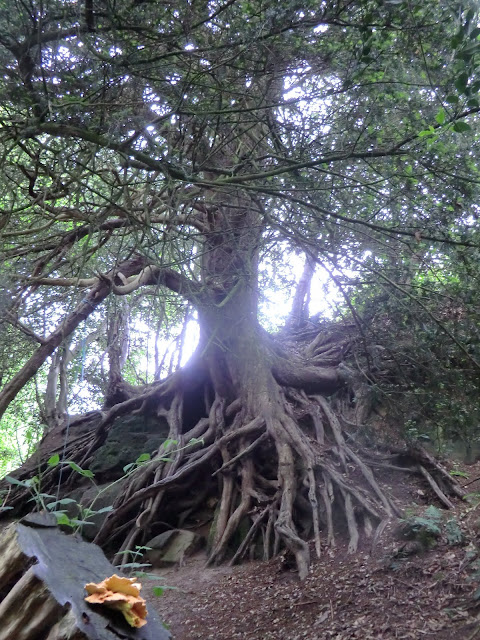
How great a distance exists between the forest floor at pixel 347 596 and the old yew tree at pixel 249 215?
0.31m

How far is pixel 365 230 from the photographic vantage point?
6082 millimetres

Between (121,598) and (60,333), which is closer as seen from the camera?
(121,598)

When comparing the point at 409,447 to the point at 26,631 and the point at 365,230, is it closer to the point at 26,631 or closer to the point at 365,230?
the point at 365,230

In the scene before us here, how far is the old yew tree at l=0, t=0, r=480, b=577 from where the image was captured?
4.28m

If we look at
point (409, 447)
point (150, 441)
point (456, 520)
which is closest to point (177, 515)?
point (150, 441)

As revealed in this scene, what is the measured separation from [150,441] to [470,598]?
509 cm

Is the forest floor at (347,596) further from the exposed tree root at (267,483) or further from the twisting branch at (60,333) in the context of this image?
the twisting branch at (60,333)

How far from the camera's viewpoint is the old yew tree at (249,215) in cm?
428

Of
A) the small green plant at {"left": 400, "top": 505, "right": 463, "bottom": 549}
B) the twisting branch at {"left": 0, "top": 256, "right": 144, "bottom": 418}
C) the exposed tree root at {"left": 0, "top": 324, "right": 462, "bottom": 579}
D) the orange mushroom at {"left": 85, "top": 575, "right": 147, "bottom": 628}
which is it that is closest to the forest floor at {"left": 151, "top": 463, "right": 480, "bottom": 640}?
the small green plant at {"left": 400, "top": 505, "right": 463, "bottom": 549}

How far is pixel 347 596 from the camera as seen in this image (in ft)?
14.8

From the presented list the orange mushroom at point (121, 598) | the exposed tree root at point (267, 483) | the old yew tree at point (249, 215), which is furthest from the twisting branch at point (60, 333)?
the orange mushroom at point (121, 598)

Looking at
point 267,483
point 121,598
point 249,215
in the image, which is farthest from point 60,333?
point 121,598

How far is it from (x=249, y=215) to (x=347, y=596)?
15.6ft

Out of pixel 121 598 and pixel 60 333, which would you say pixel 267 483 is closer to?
pixel 60 333
